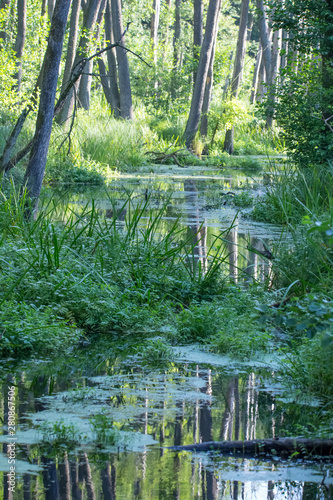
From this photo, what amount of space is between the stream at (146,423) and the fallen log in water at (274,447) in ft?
0.15

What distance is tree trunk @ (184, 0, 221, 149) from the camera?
22.0 m

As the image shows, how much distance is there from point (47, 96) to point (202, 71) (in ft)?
53.3

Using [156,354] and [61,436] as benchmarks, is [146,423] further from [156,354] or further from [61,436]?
[156,354]

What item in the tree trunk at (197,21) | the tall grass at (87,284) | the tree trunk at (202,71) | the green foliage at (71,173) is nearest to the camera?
the tall grass at (87,284)

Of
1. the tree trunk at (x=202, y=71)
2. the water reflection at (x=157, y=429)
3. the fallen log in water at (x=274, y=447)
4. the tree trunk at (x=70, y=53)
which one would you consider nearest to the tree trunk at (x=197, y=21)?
the tree trunk at (x=202, y=71)

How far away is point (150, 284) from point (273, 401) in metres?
2.17

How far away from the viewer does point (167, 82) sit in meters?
30.4

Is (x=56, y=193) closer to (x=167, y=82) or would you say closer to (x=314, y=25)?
(x=314, y=25)

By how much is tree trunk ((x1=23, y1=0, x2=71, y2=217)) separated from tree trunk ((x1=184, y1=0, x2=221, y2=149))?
15.6 meters

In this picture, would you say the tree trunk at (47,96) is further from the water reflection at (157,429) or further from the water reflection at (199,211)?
the water reflection at (157,429)

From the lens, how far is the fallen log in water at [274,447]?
280 centimetres

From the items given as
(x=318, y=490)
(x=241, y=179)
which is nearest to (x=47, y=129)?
(x=318, y=490)

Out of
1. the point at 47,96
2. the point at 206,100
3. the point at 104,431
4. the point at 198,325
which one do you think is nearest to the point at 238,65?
the point at 206,100

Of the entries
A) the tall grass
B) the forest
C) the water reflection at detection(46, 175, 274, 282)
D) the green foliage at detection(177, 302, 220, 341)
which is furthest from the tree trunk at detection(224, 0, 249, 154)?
the green foliage at detection(177, 302, 220, 341)
